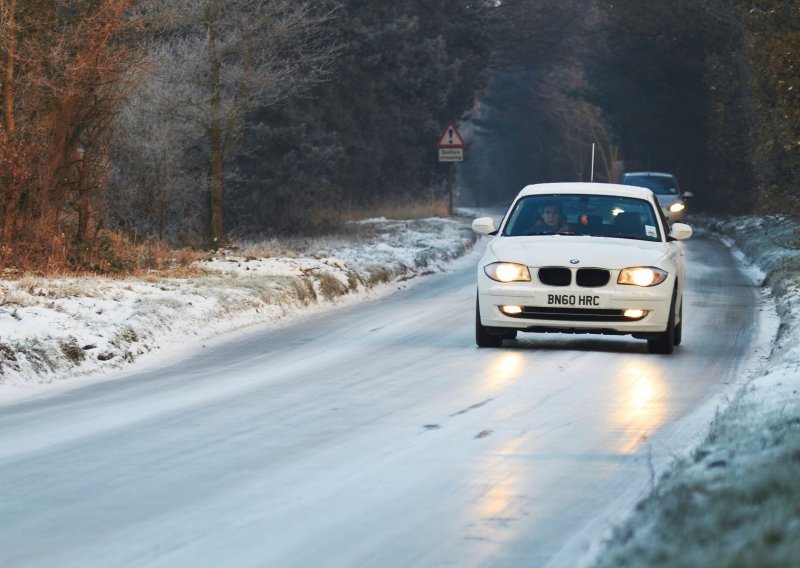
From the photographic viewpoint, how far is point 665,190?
134 ft

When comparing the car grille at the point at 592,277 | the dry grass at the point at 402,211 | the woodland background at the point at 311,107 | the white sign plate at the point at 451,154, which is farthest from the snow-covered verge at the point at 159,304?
the dry grass at the point at 402,211

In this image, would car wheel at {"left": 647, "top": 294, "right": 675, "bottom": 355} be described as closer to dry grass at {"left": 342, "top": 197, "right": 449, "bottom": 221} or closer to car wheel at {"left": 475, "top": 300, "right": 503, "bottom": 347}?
car wheel at {"left": 475, "top": 300, "right": 503, "bottom": 347}

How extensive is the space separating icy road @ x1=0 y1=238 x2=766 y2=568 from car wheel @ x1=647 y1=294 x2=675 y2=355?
0.72ft

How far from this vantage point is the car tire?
47.1 ft

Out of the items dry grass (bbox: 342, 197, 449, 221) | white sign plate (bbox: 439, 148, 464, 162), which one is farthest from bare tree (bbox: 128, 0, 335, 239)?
dry grass (bbox: 342, 197, 449, 221)

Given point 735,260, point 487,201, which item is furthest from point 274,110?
point 487,201

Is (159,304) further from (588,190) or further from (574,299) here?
(588,190)

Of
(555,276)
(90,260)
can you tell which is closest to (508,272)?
(555,276)

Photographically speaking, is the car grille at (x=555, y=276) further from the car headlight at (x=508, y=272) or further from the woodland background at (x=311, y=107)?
the woodland background at (x=311, y=107)

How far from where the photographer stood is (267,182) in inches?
1686

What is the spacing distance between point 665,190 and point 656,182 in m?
0.56

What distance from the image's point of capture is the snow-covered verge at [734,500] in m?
5.43

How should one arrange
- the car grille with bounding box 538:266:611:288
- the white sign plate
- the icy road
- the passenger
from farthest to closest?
the white sign plate → the passenger → the car grille with bounding box 538:266:611:288 → the icy road

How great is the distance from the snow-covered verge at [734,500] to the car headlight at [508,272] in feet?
14.3
